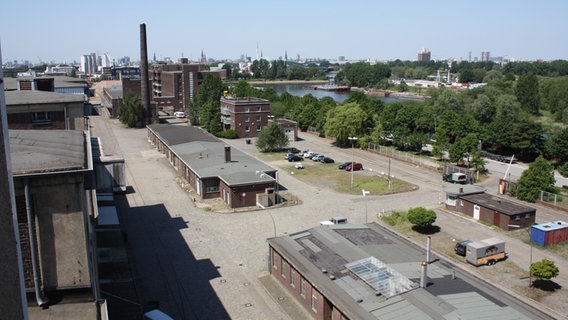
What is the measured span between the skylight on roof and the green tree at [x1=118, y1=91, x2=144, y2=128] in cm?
5650

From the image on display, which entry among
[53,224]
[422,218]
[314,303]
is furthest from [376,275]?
[53,224]

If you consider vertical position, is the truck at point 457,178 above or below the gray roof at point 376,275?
below

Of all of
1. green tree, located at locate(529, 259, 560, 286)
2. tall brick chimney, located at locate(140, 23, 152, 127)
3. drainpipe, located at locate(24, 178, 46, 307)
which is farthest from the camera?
tall brick chimney, located at locate(140, 23, 152, 127)

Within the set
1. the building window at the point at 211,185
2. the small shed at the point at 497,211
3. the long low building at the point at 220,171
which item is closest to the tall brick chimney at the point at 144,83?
the long low building at the point at 220,171

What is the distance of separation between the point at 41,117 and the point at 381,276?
604 inches

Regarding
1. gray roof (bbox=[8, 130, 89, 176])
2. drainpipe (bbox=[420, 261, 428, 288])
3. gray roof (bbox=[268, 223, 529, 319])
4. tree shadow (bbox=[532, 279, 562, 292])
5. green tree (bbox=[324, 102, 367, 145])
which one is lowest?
tree shadow (bbox=[532, 279, 562, 292])

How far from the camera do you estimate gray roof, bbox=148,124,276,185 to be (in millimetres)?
34312

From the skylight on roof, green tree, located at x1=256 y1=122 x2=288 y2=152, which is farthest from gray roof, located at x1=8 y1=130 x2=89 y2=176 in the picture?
green tree, located at x1=256 y1=122 x2=288 y2=152

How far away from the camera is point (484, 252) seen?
23375 mm

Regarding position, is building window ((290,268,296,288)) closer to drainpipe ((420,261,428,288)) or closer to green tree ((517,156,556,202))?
drainpipe ((420,261,428,288))

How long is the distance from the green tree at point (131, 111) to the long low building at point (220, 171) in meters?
22.7

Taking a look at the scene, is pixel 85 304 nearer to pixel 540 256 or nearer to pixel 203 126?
pixel 540 256

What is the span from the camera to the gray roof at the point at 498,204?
28625 mm

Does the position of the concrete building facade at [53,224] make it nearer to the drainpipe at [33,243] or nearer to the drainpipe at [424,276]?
the drainpipe at [33,243]
